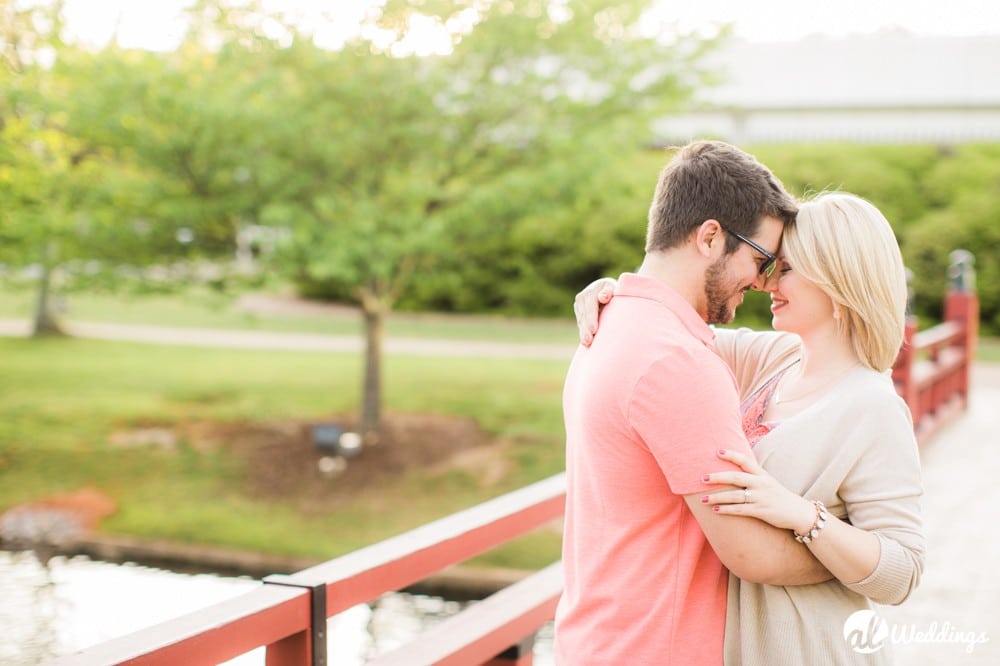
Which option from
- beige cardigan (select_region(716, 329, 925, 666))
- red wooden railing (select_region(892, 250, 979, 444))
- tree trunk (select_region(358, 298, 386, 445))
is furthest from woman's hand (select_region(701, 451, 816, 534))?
tree trunk (select_region(358, 298, 386, 445))

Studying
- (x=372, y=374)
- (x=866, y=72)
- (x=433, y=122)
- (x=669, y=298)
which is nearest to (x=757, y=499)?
(x=669, y=298)

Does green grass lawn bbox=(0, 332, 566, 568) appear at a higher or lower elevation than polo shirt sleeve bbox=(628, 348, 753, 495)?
lower

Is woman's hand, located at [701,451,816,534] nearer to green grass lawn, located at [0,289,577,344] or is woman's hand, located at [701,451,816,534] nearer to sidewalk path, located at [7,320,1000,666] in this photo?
sidewalk path, located at [7,320,1000,666]

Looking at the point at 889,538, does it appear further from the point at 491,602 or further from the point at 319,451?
the point at 319,451

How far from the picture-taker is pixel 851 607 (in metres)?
1.94

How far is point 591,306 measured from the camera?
2.16 meters

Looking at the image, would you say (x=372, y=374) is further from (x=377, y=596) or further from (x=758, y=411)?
(x=758, y=411)

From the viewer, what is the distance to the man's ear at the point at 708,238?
1.88 meters

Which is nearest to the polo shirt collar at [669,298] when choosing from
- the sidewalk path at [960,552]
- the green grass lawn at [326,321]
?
the sidewalk path at [960,552]

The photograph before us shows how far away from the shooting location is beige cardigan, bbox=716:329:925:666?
1851 millimetres

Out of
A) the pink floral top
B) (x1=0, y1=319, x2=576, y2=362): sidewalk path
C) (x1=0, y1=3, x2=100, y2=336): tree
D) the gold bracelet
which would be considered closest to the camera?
the gold bracelet

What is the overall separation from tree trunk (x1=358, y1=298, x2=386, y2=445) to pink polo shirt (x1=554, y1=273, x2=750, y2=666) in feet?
30.5

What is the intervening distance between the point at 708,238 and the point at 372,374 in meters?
9.49

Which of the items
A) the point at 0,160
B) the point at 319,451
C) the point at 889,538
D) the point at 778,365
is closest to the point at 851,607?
Answer: the point at 889,538
